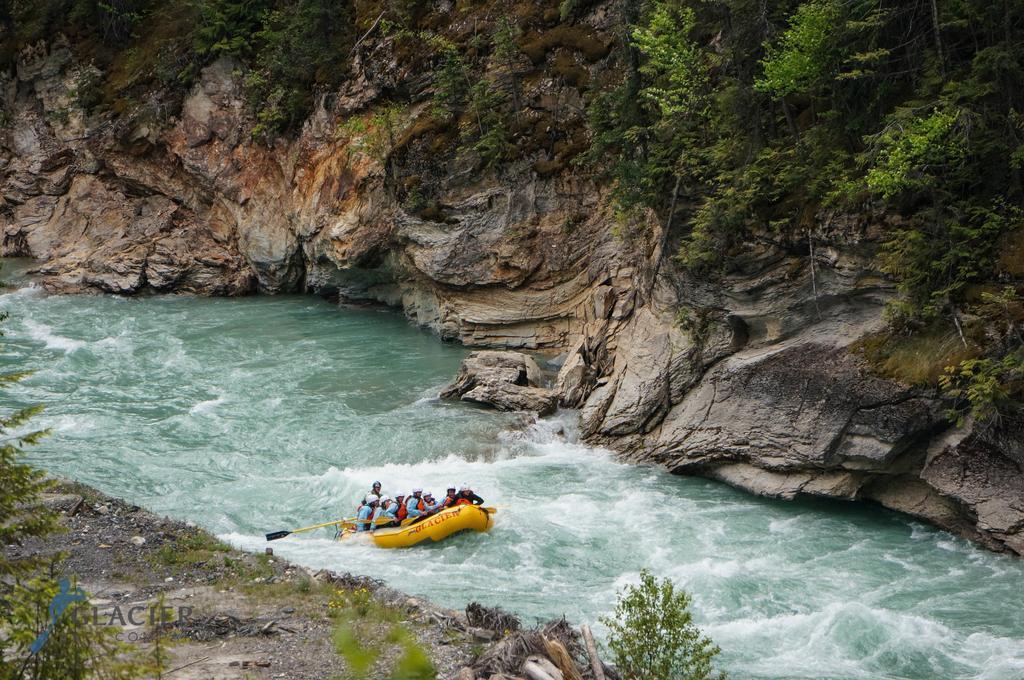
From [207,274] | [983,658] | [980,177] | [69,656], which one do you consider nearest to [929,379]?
[980,177]

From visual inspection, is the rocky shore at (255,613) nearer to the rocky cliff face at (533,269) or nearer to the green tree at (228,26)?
the rocky cliff face at (533,269)

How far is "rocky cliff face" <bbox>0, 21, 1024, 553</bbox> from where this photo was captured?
53.5 feet

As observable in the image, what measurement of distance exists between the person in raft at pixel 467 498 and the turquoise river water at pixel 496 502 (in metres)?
0.60

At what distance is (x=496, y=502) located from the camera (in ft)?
57.2

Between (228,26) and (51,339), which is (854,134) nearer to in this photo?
(51,339)

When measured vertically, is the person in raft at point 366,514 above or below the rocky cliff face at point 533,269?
below

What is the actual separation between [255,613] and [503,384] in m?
11.5

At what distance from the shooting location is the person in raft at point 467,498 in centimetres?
1635

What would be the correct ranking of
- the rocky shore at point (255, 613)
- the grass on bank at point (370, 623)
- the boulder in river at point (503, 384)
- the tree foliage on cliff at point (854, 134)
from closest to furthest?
the grass on bank at point (370, 623)
the rocky shore at point (255, 613)
the tree foliage on cliff at point (854, 134)
the boulder in river at point (503, 384)

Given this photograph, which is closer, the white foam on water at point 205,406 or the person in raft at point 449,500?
the person in raft at point 449,500

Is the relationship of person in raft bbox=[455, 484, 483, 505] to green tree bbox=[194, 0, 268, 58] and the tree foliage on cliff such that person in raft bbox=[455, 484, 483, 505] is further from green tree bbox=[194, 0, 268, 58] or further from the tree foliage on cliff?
green tree bbox=[194, 0, 268, 58]

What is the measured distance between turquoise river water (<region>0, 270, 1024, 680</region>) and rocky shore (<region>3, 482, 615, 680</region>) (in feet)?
5.40
